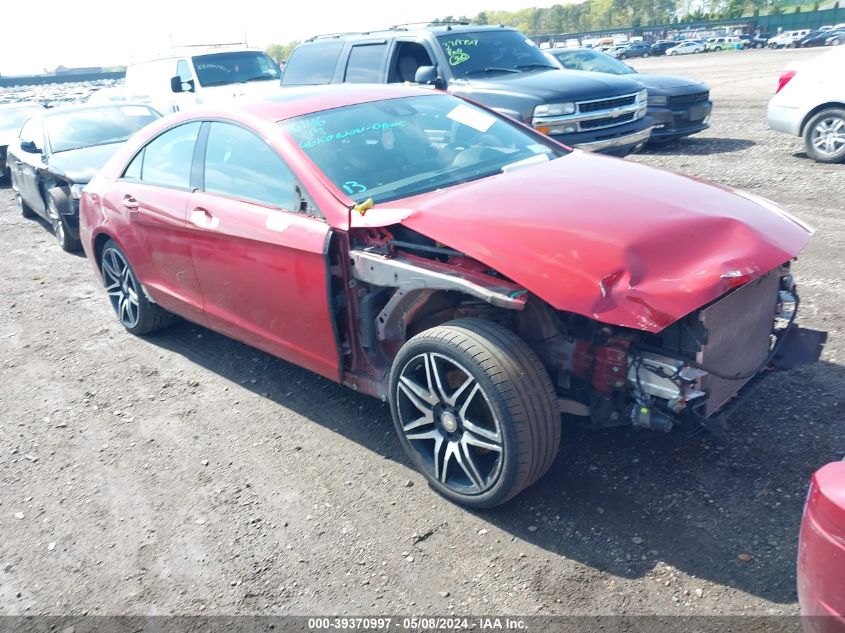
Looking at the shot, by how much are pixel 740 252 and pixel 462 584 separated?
1.79m

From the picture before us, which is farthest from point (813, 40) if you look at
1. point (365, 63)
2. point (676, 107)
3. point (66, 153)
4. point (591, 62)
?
point (66, 153)

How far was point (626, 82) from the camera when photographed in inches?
374

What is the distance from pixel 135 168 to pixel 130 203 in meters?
0.38

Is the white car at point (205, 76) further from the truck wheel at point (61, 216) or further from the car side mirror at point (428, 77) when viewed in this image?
the car side mirror at point (428, 77)

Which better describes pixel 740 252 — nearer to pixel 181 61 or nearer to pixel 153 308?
pixel 153 308

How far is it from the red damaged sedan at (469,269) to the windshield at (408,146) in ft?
0.05

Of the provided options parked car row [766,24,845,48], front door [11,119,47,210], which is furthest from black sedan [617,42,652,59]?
front door [11,119,47,210]

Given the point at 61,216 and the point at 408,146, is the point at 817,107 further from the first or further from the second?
the point at 61,216

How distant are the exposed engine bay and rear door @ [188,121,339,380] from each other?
0.16 m

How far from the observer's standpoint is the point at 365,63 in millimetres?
9492

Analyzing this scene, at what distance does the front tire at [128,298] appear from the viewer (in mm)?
5508

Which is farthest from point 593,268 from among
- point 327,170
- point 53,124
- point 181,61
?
point 181,61

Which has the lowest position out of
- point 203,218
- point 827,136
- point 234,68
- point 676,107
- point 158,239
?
point 827,136

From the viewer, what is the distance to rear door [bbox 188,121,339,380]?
12.3ft
